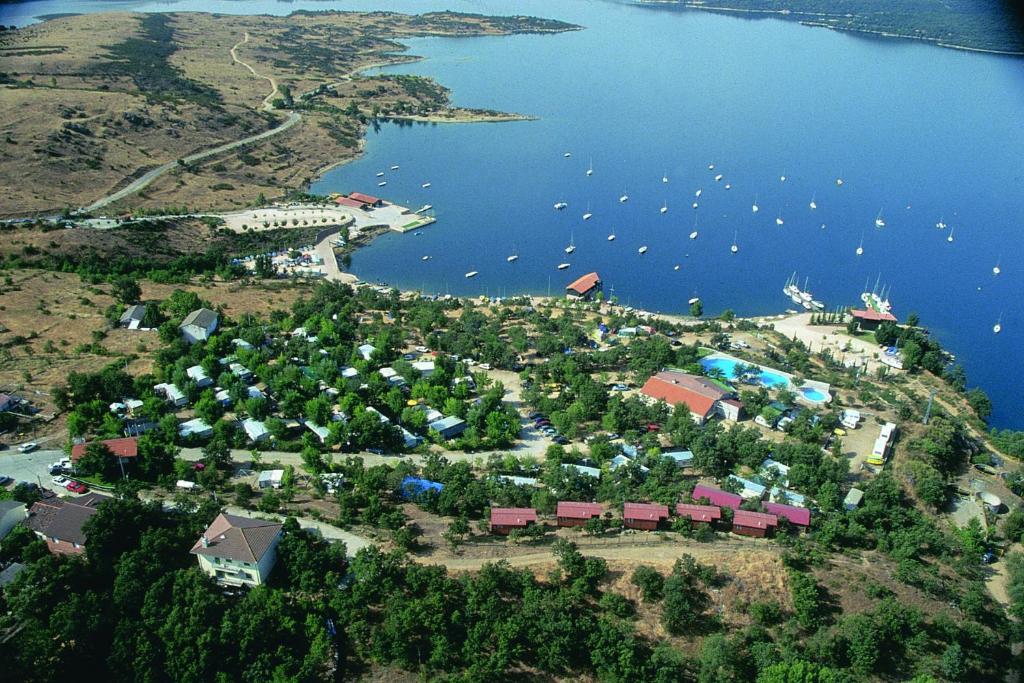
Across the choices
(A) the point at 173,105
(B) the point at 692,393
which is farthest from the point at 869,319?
(A) the point at 173,105

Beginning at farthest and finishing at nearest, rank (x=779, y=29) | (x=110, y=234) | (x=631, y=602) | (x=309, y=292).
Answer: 1. (x=779, y=29)
2. (x=110, y=234)
3. (x=309, y=292)
4. (x=631, y=602)

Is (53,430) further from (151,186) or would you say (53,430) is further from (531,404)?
(151,186)

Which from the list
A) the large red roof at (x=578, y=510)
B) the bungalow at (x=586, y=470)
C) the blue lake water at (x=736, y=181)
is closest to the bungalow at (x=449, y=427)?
the bungalow at (x=586, y=470)

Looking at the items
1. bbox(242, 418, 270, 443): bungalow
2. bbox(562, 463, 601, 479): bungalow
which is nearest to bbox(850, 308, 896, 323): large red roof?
bbox(562, 463, 601, 479): bungalow

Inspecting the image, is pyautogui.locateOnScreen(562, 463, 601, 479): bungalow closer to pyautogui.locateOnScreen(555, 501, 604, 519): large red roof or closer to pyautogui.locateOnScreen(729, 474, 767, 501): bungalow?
pyautogui.locateOnScreen(555, 501, 604, 519): large red roof

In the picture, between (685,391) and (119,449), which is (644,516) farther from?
(119,449)

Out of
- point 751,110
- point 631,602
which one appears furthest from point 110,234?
point 751,110

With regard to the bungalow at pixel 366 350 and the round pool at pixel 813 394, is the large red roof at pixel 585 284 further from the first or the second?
the round pool at pixel 813 394
